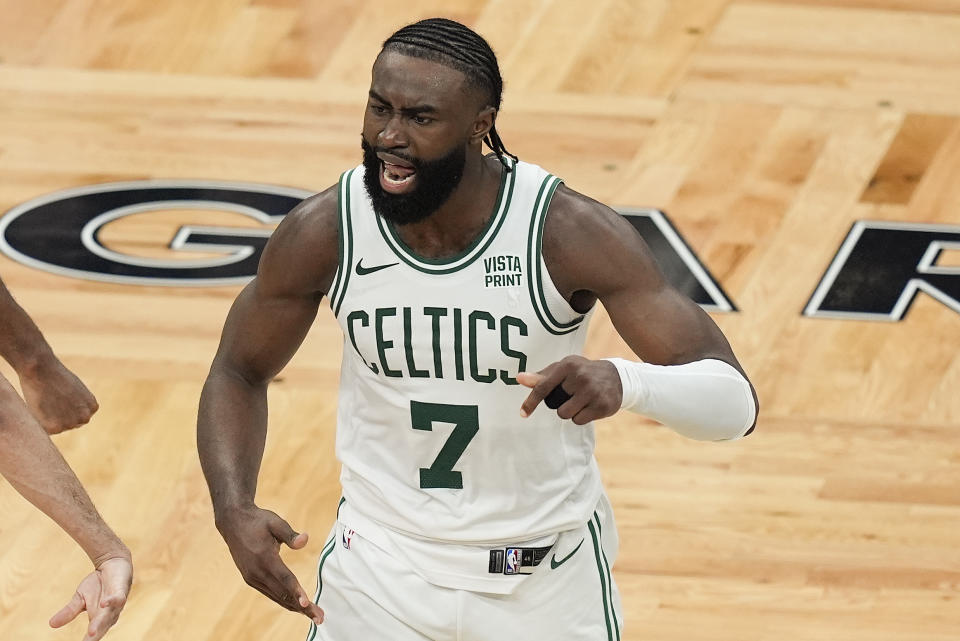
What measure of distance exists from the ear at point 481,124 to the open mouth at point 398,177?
0.47 ft

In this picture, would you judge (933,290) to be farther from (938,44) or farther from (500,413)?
(500,413)

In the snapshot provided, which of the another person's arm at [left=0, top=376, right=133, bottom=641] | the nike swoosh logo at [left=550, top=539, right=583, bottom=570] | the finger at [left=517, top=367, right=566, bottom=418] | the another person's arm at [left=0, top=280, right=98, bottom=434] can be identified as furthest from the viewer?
the another person's arm at [left=0, top=280, right=98, bottom=434]

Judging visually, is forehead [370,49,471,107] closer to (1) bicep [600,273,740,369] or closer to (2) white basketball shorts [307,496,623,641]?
(1) bicep [600,273,740,369]

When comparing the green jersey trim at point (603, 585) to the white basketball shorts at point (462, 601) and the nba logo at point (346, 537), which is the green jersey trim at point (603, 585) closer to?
the white basketball shorts at point (462, 601)

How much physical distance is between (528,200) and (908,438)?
2.67 meters

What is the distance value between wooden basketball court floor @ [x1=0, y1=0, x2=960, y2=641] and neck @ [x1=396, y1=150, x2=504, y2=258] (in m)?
1.78

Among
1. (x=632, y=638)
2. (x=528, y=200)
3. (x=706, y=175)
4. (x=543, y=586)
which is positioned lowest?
(x=706, y=175)

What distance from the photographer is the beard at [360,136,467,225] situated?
3127mm

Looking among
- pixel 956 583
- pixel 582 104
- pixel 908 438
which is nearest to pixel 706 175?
pixel 582 104

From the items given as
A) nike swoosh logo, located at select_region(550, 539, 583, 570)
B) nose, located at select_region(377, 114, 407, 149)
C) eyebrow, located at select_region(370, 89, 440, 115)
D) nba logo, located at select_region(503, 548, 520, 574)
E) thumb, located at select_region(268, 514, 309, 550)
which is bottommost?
nike swoosh logo, located at select_region(550, 539, 583, 570)

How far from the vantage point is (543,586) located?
3346 millimetres

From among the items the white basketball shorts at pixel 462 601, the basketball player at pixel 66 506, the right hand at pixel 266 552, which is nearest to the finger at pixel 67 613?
the basketball player at pixel 66 506

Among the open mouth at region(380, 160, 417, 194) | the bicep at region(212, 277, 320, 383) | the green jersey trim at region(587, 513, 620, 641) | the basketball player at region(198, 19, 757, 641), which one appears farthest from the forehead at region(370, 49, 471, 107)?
the green jersey trim at region(587, 513, 620, 641)

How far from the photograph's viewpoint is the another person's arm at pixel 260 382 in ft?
10.5
